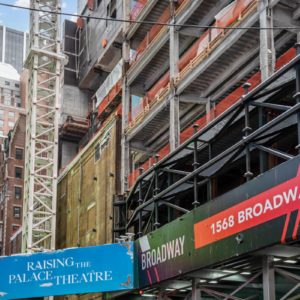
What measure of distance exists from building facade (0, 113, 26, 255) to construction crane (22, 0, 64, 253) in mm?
54937

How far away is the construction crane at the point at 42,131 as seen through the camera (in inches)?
1738

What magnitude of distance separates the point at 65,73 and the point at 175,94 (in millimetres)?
31520

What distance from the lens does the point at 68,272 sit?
19828 mm

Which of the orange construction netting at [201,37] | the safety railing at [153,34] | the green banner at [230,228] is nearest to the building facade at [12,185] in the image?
the safety railing at [153,34]

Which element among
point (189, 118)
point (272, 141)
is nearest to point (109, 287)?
point (272, 141)

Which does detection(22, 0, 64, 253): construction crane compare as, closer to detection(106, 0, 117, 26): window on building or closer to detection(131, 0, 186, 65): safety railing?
detection(106, 0, 117, 26): window on building

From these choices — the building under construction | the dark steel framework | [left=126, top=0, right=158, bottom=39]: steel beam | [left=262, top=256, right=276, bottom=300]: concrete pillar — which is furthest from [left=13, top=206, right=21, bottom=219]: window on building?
[left=262, top=256, right=276, bottom=300]: concrete pillar

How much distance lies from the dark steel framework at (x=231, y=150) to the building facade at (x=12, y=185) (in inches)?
3013

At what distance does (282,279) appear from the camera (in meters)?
17.5

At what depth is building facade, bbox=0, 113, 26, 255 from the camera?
10388cm

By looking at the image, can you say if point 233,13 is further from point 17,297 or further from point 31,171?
point 31,171

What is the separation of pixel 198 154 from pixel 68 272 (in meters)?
6.82

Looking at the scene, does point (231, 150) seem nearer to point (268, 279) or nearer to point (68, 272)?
point (268, 279)

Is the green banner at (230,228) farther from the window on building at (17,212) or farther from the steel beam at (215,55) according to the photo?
the window on building at (17,212)
